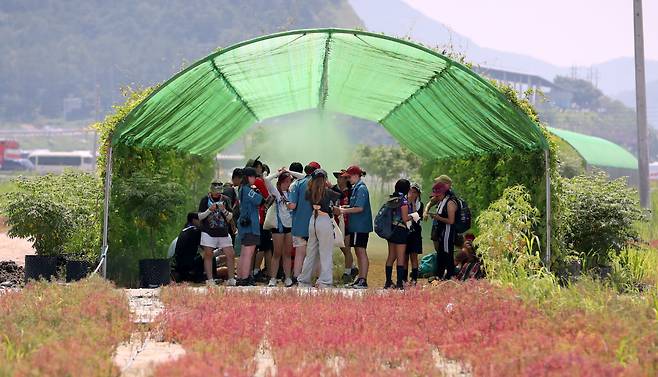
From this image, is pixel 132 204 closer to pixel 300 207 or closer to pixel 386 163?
pixel 300 207

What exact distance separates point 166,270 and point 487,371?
7.99 metres

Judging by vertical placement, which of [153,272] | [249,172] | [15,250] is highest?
[249,172]

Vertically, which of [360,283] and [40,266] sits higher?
[40,266]

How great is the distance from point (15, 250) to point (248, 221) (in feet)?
34.2

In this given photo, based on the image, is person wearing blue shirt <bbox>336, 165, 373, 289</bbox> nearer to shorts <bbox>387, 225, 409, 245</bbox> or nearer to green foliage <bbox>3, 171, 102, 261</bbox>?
shorts <bbox>387, 225, 409, 245</bbox>

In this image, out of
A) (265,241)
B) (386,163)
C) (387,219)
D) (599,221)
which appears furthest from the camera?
(386,163)

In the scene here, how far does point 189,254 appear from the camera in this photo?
15.5 meters

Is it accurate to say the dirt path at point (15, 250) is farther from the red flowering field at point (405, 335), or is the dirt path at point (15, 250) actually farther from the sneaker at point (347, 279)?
the red flowering field at point (405, 335)

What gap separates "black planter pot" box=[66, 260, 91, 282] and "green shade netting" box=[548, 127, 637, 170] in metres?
30.3

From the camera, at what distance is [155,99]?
49.5ft

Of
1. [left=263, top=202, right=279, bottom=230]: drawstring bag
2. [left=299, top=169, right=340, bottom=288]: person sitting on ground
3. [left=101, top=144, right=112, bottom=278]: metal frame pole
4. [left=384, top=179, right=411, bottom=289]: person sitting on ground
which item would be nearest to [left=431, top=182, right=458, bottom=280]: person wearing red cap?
[left=384, top=179, right=411, bottom=289]: person sitting on ground

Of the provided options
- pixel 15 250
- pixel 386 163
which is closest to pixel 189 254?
pixel 15 250

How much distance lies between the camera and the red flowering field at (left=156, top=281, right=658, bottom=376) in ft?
24.7

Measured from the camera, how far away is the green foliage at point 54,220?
608 inches
